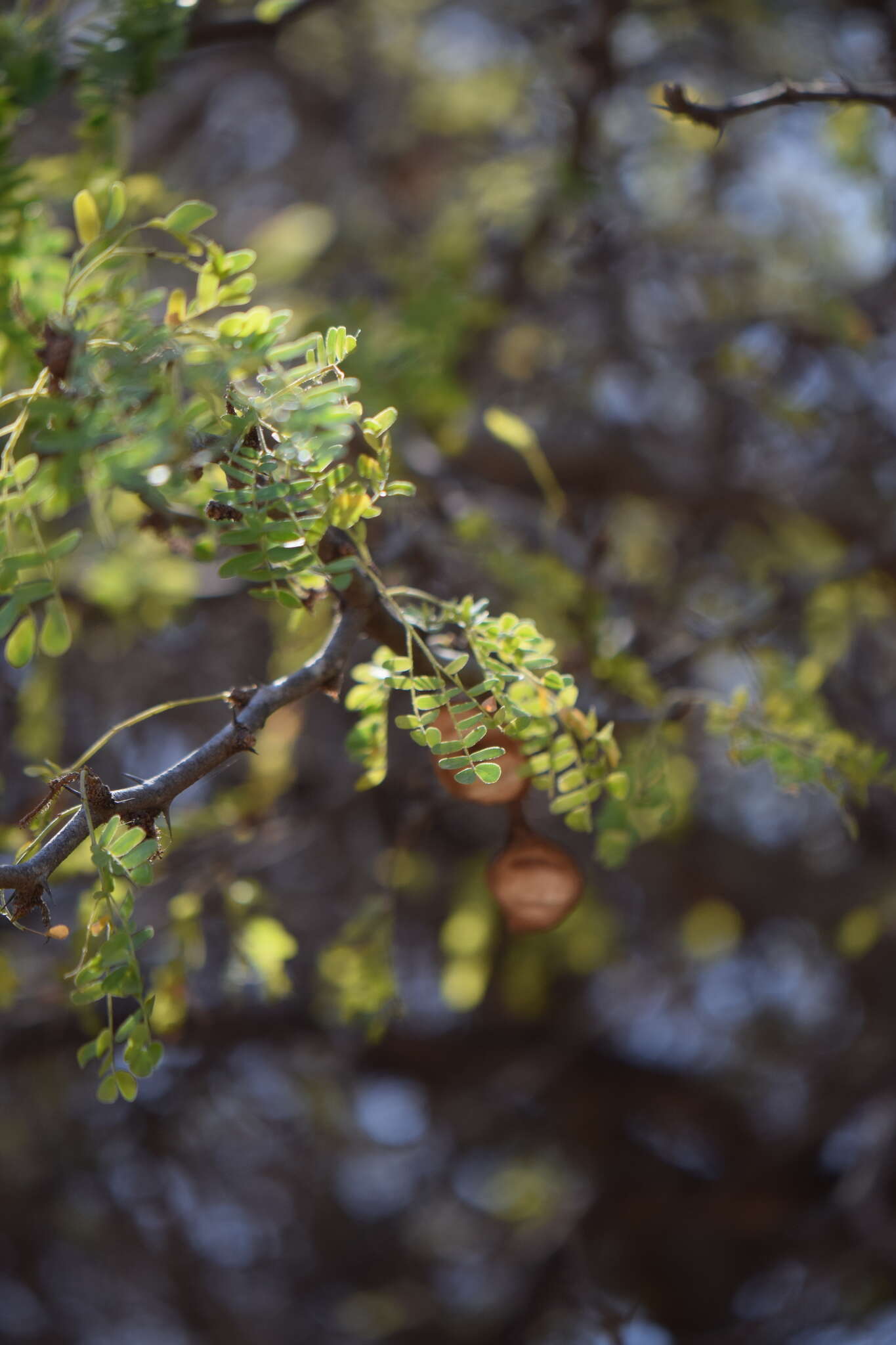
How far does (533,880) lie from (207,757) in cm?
51

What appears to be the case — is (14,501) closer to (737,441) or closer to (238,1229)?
(737,441)

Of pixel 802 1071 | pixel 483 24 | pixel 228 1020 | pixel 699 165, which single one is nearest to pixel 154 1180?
pixel 228 1020

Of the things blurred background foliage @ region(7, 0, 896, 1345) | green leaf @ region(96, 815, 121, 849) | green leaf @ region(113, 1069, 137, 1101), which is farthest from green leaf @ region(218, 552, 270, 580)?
blurred background foliage @ region(7, 0, 896, 1345)

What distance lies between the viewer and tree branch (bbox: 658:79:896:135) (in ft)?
3.77

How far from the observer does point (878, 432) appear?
2.73m

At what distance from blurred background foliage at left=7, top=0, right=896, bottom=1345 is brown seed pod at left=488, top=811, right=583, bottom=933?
0.49m

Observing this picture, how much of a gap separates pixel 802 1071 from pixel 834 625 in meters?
1.80

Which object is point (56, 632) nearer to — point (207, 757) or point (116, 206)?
point (207, 757)

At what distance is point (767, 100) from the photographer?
1188mm

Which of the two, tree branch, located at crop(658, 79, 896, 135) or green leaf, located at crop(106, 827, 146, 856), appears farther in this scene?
tree branch, located at crop(658, 79, 896, 135)

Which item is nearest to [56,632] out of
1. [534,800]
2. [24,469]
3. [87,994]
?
[24,469]

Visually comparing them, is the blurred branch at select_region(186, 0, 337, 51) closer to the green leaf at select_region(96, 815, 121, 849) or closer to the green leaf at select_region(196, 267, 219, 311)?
the green leaf at select_region(196, 267, 219, 311)

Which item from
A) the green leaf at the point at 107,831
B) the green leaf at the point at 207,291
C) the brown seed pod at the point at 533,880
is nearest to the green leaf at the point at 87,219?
the green leaf at the point at 207,291

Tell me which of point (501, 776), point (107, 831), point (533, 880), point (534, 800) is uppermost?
point (107, 831)
